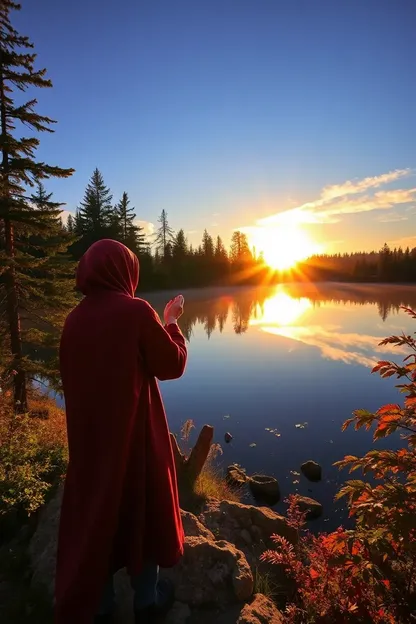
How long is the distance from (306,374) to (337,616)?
11673 mm

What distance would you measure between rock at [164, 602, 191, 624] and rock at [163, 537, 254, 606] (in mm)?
49

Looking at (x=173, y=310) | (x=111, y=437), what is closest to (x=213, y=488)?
(x=173, y=310)

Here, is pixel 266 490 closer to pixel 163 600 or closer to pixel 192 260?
pixel 163 600

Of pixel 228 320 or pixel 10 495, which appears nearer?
pixel 10 495

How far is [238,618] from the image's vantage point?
8.52 ft

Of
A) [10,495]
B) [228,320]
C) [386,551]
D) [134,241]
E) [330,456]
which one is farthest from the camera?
[134,241]

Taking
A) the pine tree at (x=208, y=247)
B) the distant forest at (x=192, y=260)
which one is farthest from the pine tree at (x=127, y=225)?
the pine tree at (x=208, y=247)

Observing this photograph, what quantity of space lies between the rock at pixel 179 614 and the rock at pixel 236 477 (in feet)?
15.6

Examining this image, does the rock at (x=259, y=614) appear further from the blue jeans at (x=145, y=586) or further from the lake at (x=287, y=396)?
the lake at (x=287, y=396)

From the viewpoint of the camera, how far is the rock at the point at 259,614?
2586 mm

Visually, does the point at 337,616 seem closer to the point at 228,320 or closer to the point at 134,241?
the point at 228,320

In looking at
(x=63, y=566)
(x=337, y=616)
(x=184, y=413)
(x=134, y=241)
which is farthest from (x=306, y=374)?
(x=134, y=241)

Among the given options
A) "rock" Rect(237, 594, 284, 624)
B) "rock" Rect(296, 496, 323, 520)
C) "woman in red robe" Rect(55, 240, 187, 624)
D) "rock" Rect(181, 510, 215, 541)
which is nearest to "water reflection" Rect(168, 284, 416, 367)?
"rock" Rect(296, 496, 323, 520)

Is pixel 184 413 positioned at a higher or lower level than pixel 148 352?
lower
